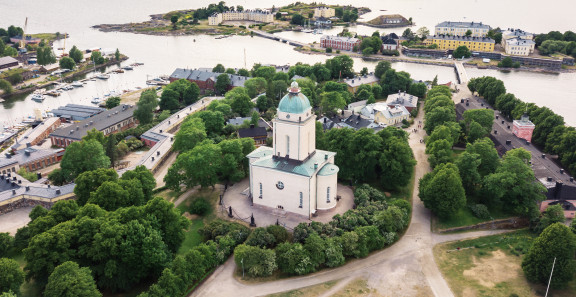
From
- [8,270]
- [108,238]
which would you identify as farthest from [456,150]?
[8,270]

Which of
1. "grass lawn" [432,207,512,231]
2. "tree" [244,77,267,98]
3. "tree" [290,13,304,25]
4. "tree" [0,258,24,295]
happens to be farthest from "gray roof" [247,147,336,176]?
"tree" [290,13,304,25]

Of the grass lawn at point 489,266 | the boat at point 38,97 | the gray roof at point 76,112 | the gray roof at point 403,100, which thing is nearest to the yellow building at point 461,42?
the gray roof at point 403,100

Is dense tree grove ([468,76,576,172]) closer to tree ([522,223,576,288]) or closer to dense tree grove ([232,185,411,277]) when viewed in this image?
tree ([522,223,576,288])

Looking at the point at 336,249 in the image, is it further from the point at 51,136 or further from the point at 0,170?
the point at 51,136

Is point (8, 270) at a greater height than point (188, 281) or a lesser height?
greater

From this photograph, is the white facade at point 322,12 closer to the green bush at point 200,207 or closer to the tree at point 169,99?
the tree at point 169,99

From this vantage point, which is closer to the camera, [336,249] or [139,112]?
[336,249]

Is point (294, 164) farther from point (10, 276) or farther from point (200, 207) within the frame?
point (10, 276)
